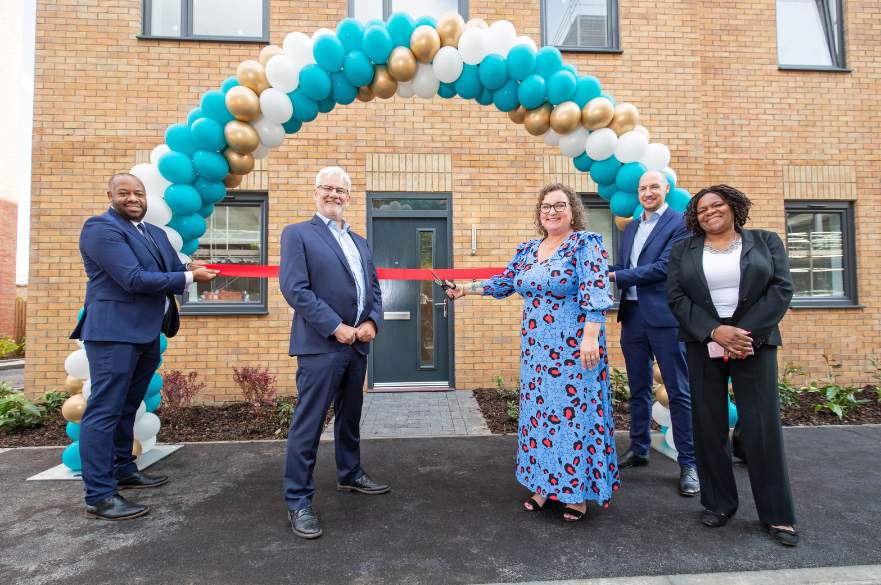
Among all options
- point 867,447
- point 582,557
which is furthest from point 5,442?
point 867,447

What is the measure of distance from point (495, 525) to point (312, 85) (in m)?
3.22

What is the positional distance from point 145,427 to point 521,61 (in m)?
4.07

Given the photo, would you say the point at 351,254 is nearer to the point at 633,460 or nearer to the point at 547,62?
the point at 547,62

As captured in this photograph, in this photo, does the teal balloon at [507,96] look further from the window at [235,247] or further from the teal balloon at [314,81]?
the window at [235,247]

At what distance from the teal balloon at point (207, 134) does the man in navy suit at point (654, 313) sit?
10.0 ft

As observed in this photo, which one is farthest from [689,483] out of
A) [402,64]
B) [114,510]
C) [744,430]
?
[114,510]

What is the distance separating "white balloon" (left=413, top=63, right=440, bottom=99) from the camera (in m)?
3.72

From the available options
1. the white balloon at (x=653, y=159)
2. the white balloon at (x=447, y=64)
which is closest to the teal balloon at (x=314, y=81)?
the white balloon at (x=447, y=64)

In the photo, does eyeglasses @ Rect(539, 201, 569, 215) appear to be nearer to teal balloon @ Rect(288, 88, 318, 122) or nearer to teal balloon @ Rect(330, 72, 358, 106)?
teal balloon @ Rect(330, 72, 358, 106)

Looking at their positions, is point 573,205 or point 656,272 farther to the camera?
point 656,272

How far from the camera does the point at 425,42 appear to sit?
11.7 ft

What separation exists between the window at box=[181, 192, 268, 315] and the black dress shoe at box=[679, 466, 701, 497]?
203 inches

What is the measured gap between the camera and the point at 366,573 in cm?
233

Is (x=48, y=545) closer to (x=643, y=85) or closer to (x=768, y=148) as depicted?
(x=643, y=85)
